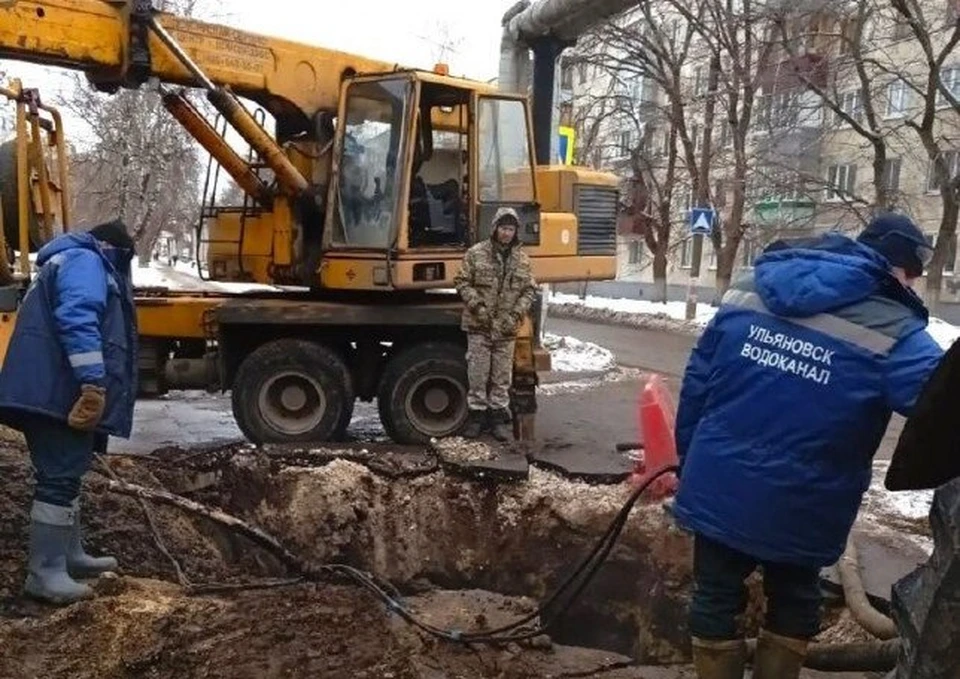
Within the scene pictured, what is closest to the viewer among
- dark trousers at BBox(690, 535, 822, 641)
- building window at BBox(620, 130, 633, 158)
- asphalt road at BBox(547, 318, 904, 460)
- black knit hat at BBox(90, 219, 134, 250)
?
dark trousers at BBox(690, 535, 822, 641)

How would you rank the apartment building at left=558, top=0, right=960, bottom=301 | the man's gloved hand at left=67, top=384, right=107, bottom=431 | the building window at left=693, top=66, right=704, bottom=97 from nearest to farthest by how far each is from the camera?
the man's gloved hand at left=67, top=384, right=107, bottom=431 < the apartment building at left=558, top=0, right=960, bottom=301 < the building window at left=693, top=66, right=704, bottom=97

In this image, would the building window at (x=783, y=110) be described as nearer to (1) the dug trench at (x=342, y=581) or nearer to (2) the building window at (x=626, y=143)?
(2) the building window at (x=626, y=143)

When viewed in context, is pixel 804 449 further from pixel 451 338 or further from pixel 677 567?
pixel 451 338

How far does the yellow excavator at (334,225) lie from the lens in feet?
25.7

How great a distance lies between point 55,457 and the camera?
14.3 ft

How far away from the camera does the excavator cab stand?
7.90 metres

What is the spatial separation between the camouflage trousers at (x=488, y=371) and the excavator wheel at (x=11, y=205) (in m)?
3.39

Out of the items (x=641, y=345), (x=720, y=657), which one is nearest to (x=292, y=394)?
(x=720, y=657)

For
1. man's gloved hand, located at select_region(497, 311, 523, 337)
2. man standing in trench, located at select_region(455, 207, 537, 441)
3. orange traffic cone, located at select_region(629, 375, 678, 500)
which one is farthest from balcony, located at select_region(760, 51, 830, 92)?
orange traffic cone, located at select_region(629, 375, 678, 500)

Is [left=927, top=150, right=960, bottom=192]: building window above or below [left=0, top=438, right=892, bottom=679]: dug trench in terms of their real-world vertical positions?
above

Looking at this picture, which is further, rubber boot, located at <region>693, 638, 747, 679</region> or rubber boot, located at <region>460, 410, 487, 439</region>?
rubber boot, located at <region>460, 410, 487, 439</region>

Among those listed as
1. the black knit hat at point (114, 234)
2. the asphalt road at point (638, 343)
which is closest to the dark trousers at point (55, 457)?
the black knit hat at point (114, 234)

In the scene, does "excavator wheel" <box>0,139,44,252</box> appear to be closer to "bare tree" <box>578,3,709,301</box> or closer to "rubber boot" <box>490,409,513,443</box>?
"rubber boot" <box>490,409,513,443</box>

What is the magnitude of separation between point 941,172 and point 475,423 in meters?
15.9
